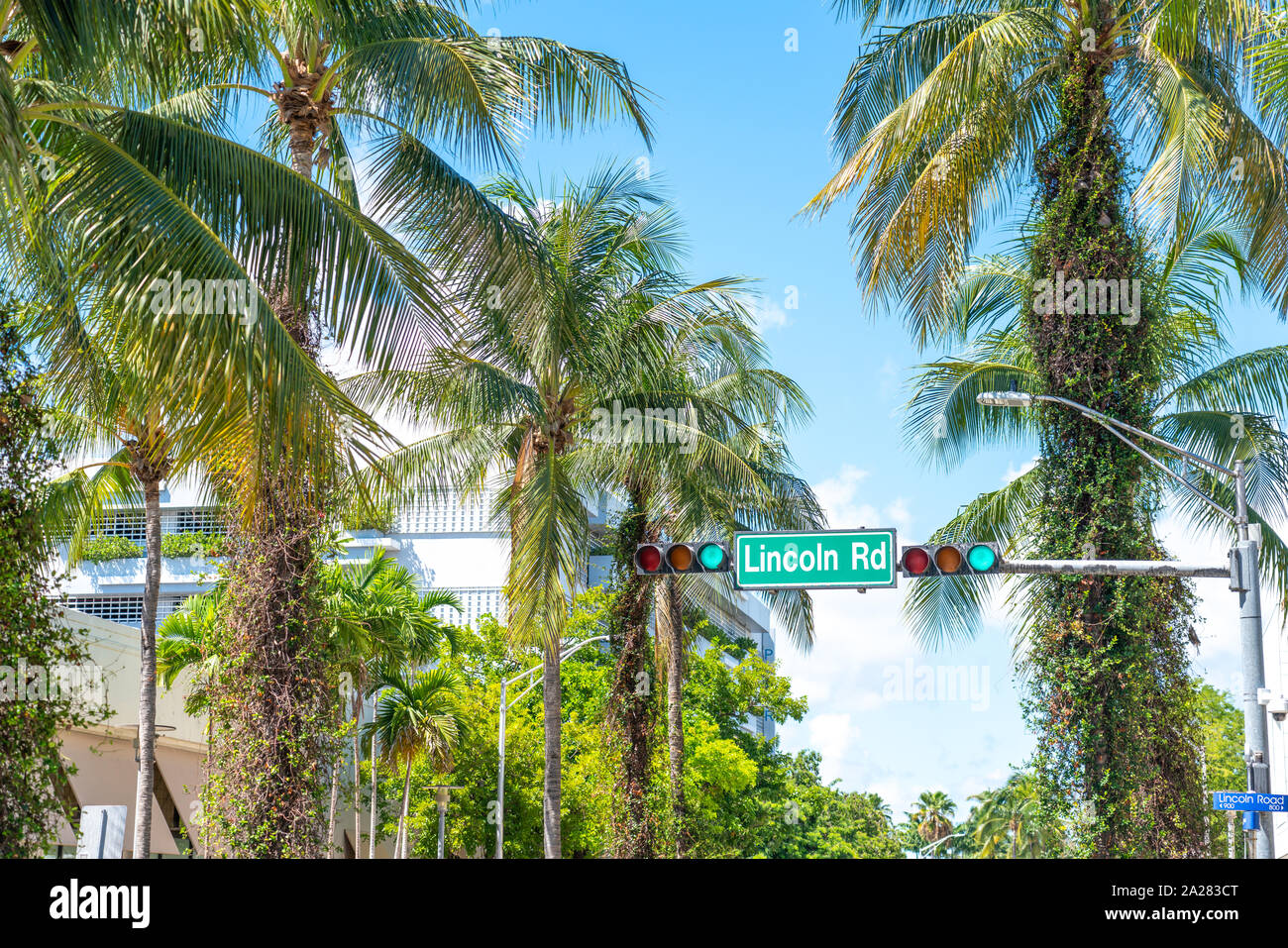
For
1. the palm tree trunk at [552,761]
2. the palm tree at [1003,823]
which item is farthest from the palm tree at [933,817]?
the palm tree trunk at [552,761]

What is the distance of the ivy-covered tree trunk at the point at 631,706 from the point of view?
25.5 m

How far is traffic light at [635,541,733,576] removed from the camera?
1534 cm

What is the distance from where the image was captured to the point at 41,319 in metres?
11.5

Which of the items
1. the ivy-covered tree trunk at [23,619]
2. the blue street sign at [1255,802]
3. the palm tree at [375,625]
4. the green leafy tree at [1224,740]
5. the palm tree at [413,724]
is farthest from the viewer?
the green leafy tree at [1224,740]

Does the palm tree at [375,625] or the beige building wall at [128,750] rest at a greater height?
the palm tree at [375,625]

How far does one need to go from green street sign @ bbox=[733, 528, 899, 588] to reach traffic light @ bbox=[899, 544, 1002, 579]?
0.90ft

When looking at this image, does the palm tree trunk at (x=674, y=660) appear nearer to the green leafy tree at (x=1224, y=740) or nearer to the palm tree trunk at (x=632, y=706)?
the palm tree trunk at (x=632, y=706)

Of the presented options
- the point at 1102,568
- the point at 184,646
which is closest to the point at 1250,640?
the point at 1102,568

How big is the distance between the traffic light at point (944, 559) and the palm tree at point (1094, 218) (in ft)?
5.33

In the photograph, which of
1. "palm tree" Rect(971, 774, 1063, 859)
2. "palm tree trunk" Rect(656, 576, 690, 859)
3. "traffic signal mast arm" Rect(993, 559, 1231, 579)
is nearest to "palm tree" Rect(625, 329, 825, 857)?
"palm tree trunk" Rect(656, 576, 690, 859)

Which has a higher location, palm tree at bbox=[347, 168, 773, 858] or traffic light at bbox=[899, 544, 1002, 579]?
palm tree at bbox=[347, 168, 773, 858]

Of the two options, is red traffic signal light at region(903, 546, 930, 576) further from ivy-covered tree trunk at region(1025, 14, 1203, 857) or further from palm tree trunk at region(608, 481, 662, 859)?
palm tree trunk at region(608, 481, 662, 859)
